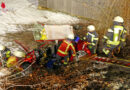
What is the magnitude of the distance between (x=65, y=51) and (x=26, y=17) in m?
6.59

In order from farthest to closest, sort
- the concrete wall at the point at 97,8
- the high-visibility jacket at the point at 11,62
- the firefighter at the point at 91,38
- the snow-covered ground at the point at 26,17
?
1. the snow-covered ground at the point at 26,17
2. the concrete wall at the point at 97,8
3. the firefighter at the point at 91,38
4. the high-visibility jacket at the point at 11,62

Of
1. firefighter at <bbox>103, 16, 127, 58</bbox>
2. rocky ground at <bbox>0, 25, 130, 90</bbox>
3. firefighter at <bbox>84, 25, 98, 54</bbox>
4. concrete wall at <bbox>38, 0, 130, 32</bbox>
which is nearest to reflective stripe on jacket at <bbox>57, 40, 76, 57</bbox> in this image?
rocky ground at <bbox>0, 25, 130, 90</bbox>

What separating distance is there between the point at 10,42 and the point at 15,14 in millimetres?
4421

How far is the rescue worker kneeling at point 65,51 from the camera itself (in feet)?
18.2

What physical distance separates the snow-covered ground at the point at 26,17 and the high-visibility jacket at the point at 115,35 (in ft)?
15.2

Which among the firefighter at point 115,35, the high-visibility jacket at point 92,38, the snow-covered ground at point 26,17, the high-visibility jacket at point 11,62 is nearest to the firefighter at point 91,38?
the high-visibility jacket at point 92,38

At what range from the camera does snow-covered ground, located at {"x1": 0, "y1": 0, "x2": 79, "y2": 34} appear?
9484 mm

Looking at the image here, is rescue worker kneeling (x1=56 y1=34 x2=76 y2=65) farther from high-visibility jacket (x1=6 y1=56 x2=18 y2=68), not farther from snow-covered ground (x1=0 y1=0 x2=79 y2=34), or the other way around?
snow-covered ground (x1=0 y1=0 x2=79 y2=34)

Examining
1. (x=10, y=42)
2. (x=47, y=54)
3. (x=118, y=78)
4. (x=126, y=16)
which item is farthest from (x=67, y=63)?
(x=126, y=16)

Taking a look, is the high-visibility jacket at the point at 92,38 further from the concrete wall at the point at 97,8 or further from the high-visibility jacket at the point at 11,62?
the high-visibility jacket at the point at 11,62

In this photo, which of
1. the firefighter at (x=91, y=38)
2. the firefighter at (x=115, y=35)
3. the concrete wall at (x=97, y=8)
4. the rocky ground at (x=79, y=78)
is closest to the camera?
the rocky ground at (x=79, y=78)

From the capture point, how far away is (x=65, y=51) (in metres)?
5.64

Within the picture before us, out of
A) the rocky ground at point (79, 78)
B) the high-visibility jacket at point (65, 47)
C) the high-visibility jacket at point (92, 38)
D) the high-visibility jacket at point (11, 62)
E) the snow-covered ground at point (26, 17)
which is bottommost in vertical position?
the rocky ground at point (79, 78)

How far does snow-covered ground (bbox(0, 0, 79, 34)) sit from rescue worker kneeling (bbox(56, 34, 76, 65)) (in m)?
4.67
